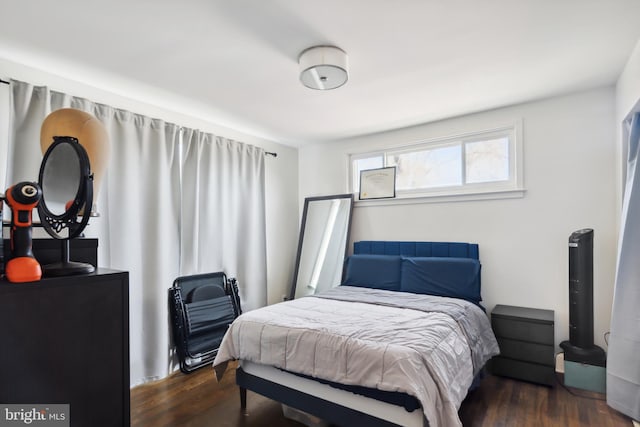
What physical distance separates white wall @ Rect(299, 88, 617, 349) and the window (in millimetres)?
100

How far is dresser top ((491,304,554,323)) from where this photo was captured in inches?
107

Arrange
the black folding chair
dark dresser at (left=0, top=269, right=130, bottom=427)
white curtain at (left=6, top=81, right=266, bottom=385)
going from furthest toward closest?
the black folding chair, white curtain at (left=6, top=81, right=266, bottom=385), dark dresser at (left=0, top=269, right=130, bottom=427)

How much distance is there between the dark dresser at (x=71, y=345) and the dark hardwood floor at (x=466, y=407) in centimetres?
141

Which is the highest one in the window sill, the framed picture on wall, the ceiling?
the ceiling

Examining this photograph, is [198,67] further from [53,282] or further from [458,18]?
[53,282]

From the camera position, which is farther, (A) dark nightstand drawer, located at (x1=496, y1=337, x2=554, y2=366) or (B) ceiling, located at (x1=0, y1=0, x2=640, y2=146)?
(A) dark nightstand drawer, located at (x1=496, y1=337, x2=554, y2=366)

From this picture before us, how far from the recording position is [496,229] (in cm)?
327

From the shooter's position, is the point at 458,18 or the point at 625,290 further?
the point at 625,290

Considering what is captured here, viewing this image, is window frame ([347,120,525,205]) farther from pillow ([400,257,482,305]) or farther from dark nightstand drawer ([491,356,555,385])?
dark nightstand drawer ([491,356,555,385])

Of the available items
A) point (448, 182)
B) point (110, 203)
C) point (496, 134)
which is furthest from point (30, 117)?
point (496, 134)

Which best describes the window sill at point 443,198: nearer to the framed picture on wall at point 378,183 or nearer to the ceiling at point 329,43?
the framed picture on wall at point 378,183

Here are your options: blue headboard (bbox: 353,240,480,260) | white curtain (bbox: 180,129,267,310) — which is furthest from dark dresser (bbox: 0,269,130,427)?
blue headboard (bbox: 353,240,480,260)

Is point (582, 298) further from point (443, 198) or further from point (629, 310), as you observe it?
point (443, 198)

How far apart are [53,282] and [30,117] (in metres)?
2.02
